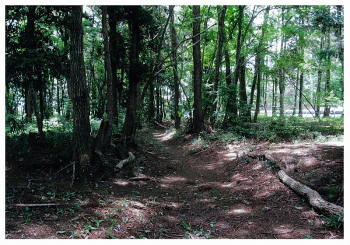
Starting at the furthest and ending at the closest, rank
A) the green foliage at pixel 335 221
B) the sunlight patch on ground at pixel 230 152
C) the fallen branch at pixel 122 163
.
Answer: the sunlight patch on ground at pixel 230 152 < the fallen branch at pixel 122 163 < the green foliage at pixel 335 221

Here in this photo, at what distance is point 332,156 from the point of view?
618 centimetres

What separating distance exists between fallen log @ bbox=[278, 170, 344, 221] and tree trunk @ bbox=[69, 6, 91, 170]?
16.7 feet

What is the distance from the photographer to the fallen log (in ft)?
12.7

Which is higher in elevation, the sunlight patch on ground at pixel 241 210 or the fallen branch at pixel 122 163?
the fallen branch at pixel 122 163

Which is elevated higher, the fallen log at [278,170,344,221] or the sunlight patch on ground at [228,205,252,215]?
the fallen log at [278,170,344,221]

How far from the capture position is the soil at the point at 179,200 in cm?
379

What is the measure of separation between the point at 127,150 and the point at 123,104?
540 cm

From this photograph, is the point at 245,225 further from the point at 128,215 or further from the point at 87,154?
the point at 87,154

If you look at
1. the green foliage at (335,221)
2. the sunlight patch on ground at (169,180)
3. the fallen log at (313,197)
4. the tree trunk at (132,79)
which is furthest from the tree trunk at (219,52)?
the green foliage at (335,221)

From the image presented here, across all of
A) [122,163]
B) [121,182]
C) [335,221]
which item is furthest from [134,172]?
[335,221]

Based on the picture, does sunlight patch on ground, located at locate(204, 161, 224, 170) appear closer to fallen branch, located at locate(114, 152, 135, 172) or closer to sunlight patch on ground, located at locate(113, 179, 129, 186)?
fallen branch, located at locate(114, 152, 135, 172)

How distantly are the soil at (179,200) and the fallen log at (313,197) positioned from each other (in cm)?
14

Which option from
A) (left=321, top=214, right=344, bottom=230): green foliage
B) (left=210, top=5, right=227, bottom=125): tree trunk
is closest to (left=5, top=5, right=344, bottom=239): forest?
(left=321, top=214, right=344, bottom=230): green foliage

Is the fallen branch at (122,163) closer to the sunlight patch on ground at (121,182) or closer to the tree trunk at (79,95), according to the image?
the sunlight patch on ground at (121,182)
